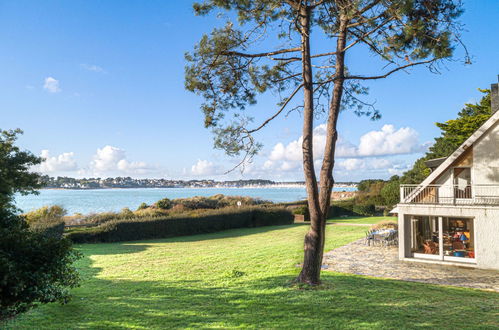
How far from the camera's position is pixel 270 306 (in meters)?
7.46

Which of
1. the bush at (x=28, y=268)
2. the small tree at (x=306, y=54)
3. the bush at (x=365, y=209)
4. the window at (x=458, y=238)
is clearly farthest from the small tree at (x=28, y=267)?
the bush at (x=365, y=209)

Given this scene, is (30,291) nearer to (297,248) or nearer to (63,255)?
(63,255)

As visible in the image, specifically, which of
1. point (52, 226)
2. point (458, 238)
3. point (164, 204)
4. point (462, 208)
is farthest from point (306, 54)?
point (164, 204)

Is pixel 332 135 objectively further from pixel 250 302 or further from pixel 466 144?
pixel 466 144

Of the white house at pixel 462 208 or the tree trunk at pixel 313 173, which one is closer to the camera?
the tree trunk at pixel 313 173

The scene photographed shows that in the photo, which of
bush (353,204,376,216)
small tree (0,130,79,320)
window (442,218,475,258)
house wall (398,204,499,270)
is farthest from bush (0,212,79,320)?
bush (353,204,376,216)

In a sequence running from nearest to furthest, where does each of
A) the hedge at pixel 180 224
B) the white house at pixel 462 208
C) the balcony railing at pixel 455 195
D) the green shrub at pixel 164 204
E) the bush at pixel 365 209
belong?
the white house at pixel 462 208 < the balcony railing at pixel 455 195 < the hedge at pixel 180 224 < the green shrub at pixel 164 204 < the bush at pixel 365 209

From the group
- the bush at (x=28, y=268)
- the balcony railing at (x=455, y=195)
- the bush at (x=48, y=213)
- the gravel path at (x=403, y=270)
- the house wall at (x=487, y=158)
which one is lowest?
the gravel path at (x=403, y=270)

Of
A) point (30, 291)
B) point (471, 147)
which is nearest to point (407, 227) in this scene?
point (471, 147)

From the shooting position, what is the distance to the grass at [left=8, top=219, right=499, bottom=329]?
6535 mm

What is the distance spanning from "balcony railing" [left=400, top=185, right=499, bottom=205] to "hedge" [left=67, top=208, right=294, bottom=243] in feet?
50.9

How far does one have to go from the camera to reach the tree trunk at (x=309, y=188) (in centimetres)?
908

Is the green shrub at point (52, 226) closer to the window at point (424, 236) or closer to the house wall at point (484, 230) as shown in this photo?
the window at point (424, 236)

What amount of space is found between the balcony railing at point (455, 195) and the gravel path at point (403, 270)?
8.72 ft
